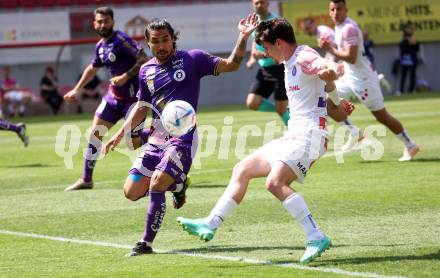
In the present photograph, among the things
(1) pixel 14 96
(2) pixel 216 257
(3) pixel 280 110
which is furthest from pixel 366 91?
(1) pixel 14 96

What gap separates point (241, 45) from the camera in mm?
8805

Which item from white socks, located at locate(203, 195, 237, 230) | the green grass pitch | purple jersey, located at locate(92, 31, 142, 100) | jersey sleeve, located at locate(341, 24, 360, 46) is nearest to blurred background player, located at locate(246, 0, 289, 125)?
the green grass pitch

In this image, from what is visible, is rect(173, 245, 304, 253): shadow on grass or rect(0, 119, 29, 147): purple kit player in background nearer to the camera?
rect(173, 245, 304, 253): shadow on grass

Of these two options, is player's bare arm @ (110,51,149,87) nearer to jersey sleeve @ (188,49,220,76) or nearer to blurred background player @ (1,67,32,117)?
jersey sleeve @ (188,49,220,76)

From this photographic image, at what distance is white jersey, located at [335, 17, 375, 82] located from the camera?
15117 millimetres

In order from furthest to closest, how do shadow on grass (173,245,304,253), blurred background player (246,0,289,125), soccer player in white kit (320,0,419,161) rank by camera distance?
blurred background player (246,0,289,125)
soccer player in white kit (320,0,419,161)
shadow on grass (173,245,304,253)

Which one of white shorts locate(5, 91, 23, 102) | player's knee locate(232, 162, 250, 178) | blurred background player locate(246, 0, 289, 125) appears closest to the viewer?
player's knee locate(232, 162, 250, 178)

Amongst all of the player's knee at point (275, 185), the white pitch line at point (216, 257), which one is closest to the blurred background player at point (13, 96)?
the white pitch line at point (216, 257)

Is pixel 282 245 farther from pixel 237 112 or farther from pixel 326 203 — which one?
pixel 237 112

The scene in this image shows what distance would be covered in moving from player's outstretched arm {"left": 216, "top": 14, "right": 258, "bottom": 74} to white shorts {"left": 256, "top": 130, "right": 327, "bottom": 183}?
43.1 inches

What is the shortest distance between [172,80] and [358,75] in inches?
280

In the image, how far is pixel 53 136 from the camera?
80.1ft

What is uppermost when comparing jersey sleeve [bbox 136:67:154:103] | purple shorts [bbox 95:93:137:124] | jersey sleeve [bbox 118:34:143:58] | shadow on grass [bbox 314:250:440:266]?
jersey sleeve [bbox 136:67:154:103]

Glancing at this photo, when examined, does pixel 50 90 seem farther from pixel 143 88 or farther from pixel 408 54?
pixel 143 88
